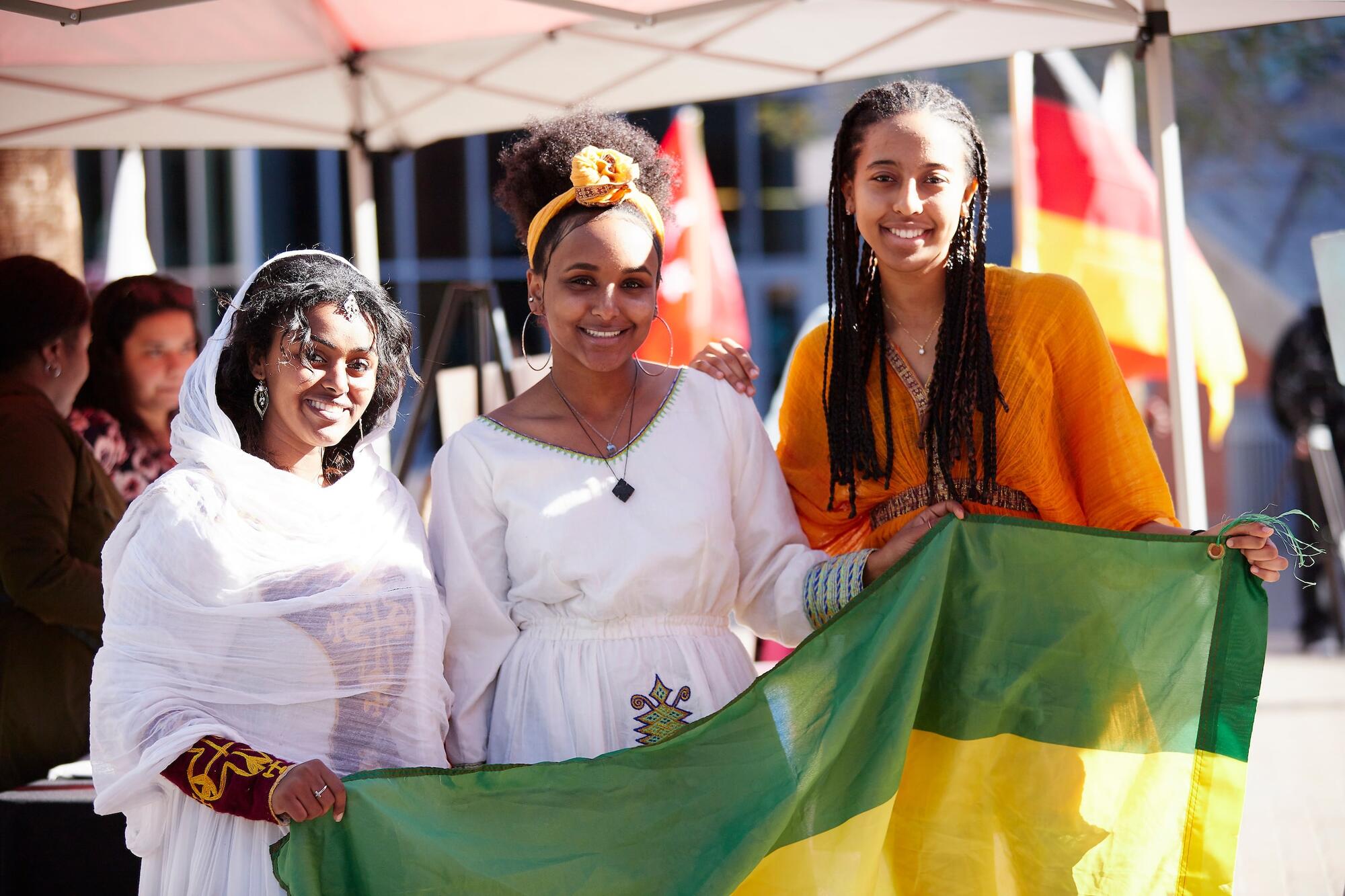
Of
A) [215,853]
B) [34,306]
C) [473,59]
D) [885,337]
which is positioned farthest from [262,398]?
[473,59]

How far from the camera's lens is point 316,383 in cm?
274

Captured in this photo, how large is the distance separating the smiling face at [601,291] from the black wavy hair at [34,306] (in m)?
2.37

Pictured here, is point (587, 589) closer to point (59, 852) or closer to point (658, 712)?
point (658, 712)

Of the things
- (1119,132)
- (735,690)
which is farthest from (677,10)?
(1119,132)

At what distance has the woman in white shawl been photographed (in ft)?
8.16

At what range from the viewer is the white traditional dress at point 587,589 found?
111 inches

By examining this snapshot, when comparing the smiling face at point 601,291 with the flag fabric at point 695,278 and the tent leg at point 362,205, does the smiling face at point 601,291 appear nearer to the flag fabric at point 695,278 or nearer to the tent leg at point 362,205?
the tent leg at point 362,205

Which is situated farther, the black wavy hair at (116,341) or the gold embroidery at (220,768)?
the black wavy hair at (116,341)

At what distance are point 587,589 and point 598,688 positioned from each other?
209mm

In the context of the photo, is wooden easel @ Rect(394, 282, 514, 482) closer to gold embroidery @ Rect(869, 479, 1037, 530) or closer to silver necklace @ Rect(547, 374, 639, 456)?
silver necklace @ Rect(547, 374, 639, 456)

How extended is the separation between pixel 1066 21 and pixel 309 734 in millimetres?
3343

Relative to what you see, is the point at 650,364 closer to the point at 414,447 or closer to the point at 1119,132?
the point at 414,447

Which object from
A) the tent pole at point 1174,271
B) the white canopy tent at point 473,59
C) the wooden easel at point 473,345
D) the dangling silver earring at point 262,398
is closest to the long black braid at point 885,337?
the dangling silver earring at point 262,398

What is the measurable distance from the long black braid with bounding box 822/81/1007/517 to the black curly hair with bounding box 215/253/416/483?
1061mm
